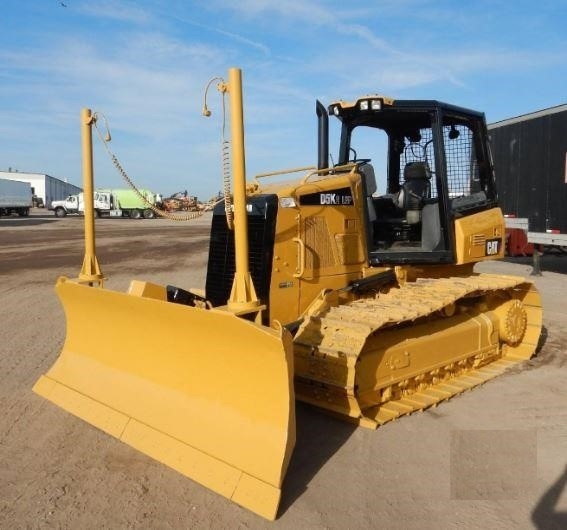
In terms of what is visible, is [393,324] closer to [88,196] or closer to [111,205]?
[88,196]

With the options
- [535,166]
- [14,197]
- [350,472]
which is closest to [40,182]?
[14,197]

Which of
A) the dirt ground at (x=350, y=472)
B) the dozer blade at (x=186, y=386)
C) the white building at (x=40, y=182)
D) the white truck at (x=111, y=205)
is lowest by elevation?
the dirt ground at (x=350, y=472)

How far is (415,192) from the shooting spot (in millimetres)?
6098

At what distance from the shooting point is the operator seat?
607 centimetres

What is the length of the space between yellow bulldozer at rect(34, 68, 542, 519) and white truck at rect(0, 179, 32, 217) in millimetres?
47202

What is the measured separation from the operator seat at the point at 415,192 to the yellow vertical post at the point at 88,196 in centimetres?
316

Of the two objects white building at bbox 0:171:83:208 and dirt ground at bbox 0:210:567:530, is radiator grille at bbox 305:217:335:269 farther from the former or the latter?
white building at bbox 0:171:83:208

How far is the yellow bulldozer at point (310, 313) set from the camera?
3889mm

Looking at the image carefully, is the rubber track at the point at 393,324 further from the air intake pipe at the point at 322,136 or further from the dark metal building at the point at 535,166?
the dark metal building at the point at 535,166

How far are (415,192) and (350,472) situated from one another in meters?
3.20

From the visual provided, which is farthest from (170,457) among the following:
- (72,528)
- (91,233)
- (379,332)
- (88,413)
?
(91,233)

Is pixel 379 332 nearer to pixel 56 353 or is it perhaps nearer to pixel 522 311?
pixel 522 311

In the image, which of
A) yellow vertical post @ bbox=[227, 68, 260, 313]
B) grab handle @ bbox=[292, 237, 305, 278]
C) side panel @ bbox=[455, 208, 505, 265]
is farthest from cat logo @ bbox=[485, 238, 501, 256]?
yellow vertical post @ bbox=[227, 68, 260, 313]

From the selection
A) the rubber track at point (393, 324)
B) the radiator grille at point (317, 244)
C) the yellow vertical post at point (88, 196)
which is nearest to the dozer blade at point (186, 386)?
the yellow vertical post at point (88, 196)
